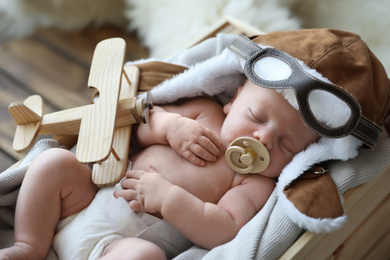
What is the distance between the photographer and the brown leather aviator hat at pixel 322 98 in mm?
797

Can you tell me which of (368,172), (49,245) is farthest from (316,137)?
(49,245)

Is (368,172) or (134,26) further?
(134,26)

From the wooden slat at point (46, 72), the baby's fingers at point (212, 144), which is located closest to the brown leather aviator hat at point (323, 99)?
the baby's fingers at point (212, 144)

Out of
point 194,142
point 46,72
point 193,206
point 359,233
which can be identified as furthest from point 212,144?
point 46,72

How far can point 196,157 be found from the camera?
0.91 meters

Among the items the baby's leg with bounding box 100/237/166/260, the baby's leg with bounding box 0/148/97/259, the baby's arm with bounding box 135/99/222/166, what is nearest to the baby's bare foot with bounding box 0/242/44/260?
the baby's leg with bounding box 0/148/97/259

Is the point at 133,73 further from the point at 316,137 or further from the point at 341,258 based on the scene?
the point at 341,258

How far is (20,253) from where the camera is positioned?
0.79 m

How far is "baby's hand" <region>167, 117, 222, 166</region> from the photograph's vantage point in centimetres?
91

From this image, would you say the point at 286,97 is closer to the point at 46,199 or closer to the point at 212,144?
the point at 212,144

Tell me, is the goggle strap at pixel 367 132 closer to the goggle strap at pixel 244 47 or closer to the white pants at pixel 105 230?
the goggle strap at pixel 244 47

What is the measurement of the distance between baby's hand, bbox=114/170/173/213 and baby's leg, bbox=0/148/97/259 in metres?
0.08

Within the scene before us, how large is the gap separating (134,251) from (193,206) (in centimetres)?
13

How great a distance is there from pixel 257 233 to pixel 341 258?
299mm
